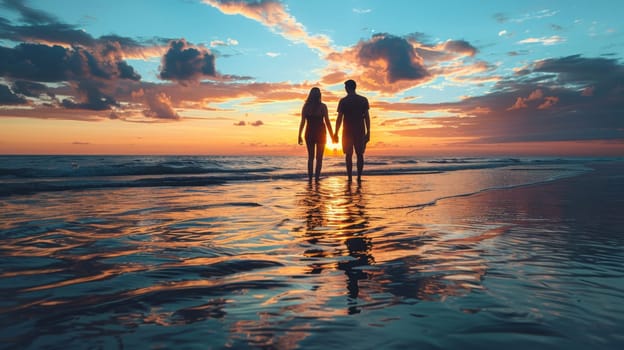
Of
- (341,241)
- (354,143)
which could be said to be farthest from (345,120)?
(341,241)

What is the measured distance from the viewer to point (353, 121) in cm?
996

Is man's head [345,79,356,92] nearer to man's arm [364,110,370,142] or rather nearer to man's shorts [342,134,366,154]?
man's arm [364,110,370,142]

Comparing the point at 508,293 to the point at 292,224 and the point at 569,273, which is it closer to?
the point at 569,273

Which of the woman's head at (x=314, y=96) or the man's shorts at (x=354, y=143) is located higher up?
the woman's head at (x=314, y=96)

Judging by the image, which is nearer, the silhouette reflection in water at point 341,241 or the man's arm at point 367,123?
the silhouette reflection in water at point 341,241

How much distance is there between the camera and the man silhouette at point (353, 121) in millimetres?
9781

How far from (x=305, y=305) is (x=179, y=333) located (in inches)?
19.7

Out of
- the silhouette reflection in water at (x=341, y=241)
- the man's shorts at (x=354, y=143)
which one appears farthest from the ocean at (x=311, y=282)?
the man's shorts at (x=354, y=143)

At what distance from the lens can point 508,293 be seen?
1.67 meters

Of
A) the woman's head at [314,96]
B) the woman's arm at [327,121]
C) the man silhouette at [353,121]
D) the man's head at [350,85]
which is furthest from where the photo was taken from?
the woman's arm at [327,121]

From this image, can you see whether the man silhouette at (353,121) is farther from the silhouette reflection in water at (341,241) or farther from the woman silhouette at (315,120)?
the silhouette reflection in water at (341,241)

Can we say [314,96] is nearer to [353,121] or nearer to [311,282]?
[353,121]

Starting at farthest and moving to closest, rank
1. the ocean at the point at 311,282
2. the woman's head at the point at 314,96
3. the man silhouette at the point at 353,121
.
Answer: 1. the woman's head at the point at 314,96
2. the man silhouette at the point at 353,121
3. the ocean at the point at 311,282

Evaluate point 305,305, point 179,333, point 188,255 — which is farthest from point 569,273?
point 188,255
